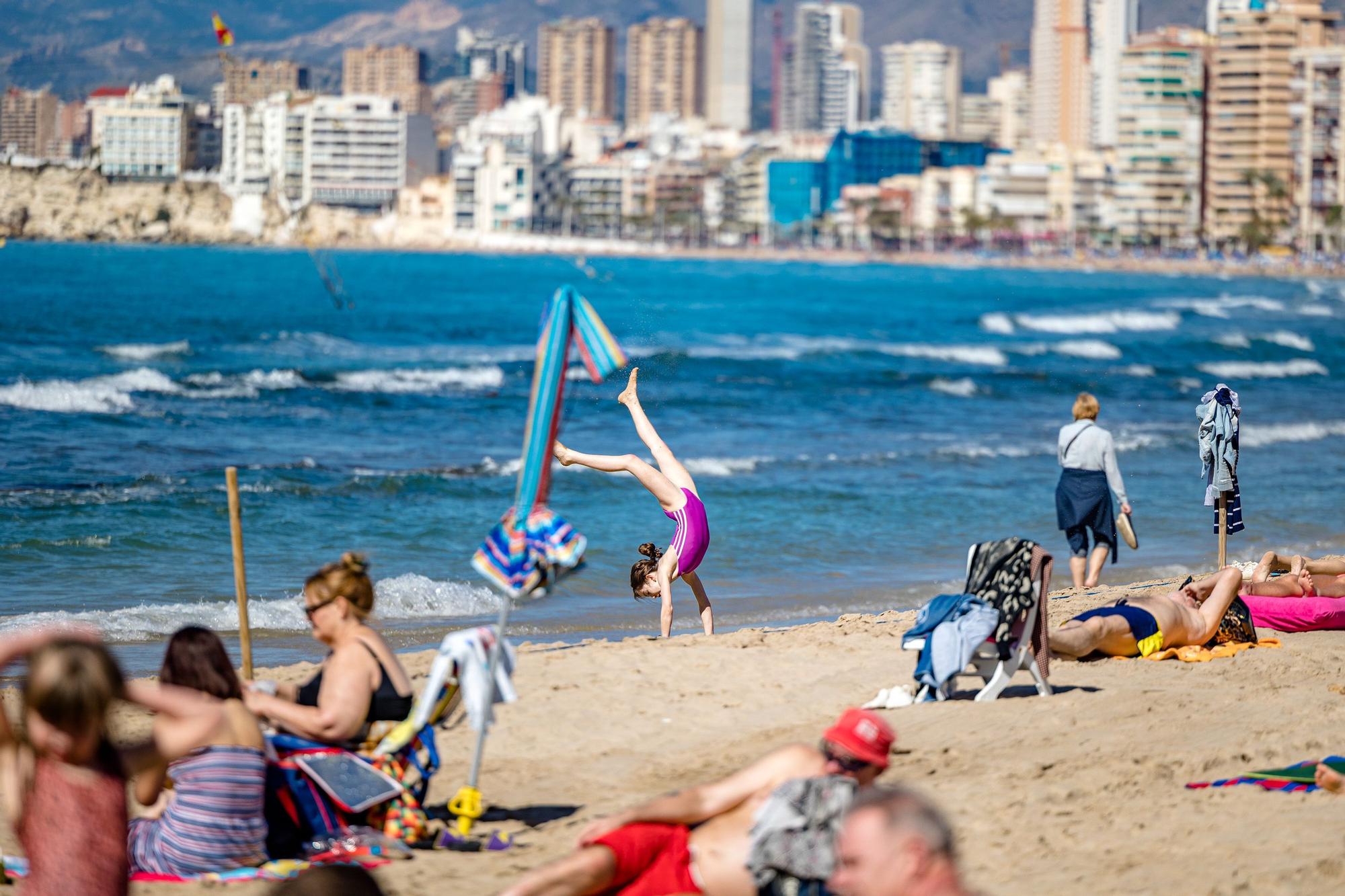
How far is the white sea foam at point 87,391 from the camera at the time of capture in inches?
947

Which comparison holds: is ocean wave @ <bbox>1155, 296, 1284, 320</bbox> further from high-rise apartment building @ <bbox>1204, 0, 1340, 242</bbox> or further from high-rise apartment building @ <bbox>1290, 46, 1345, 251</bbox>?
high-rise apartment building @ <bbox>1204, 0, 1340, 242</bbox>

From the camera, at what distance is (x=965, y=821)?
542cm

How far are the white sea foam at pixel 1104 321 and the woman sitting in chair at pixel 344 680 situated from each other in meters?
56.0

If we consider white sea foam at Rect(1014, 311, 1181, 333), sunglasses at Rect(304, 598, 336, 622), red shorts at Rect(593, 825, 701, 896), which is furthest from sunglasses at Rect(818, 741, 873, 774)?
white sea foam at Rect(1014, 311, 1181, 333)

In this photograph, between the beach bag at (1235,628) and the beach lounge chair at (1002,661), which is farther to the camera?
the beach bag at (1235,628)

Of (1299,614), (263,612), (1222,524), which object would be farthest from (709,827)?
(1222,524)

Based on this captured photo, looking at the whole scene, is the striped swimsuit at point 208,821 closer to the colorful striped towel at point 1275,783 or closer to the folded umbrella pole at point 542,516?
the folded umbrella pole at point 542,516

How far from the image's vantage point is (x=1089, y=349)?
48.2 metres

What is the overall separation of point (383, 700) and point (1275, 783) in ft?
10.4

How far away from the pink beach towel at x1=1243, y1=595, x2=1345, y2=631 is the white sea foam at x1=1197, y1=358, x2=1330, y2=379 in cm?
2866

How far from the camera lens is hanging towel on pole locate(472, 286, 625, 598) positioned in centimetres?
513

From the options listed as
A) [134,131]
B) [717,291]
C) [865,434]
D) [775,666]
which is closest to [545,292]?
[717,291]

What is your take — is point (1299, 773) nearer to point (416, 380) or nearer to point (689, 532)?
point (689, 532)

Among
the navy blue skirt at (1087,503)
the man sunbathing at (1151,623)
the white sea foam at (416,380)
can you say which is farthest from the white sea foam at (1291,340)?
the man sunbathing at (1151,623)
